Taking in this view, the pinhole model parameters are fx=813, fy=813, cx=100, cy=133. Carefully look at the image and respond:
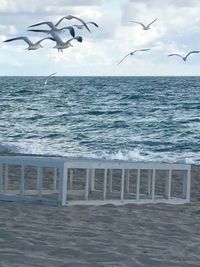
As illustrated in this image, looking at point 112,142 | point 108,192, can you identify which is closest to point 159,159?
point 112,142

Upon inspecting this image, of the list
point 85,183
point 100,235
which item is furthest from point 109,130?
point 100,235

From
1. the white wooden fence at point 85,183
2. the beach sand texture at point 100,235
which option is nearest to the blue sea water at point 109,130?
the white wooden fence at point 85,183

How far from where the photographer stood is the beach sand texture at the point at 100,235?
258 inches

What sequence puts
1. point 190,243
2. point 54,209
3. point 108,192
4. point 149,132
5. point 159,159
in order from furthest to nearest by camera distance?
point 149,132 → point 159,159 → point 108,192 → point 54,209 → point 190,243

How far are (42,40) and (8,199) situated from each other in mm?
7633

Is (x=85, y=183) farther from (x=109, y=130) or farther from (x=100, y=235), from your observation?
(x=109, y=130)

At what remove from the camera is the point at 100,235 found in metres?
7.58

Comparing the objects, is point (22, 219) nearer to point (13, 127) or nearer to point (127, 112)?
point (13, 127)

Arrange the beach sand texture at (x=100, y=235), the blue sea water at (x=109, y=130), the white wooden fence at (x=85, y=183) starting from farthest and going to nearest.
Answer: the blue sea water at (x=109, y=130) → the white wooden fence at (x=85, y=183) → the beach sand texture at (x=100, y=235)

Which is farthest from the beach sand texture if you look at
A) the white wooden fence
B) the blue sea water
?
the blue sea water

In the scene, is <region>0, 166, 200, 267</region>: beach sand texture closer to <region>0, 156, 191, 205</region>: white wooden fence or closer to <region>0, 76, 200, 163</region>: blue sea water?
<region>0, 156, 191, 205</region>: white wooden fence

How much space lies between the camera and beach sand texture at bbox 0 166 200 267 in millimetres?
6543

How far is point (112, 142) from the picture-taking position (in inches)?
1032

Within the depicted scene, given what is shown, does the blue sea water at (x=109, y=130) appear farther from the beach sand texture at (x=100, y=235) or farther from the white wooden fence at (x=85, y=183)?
the beach sand texture at (x=100, y=235)
